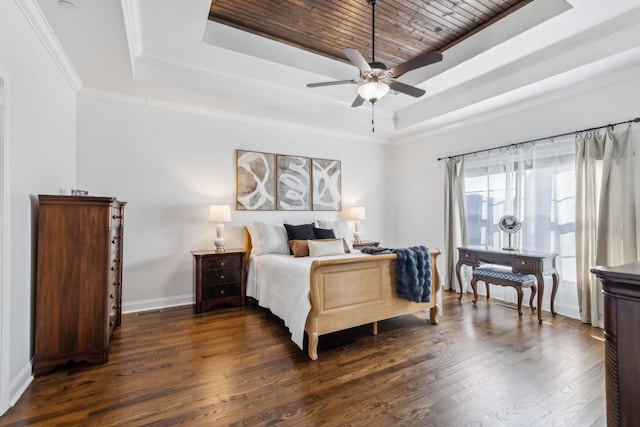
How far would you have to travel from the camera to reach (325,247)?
3.90 metres

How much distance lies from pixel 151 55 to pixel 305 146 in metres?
2.39

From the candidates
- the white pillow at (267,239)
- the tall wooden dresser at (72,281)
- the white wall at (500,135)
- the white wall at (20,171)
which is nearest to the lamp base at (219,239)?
the white pillow at (267,239)

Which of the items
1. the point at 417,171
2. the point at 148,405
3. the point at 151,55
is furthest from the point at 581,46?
the point at 148,405

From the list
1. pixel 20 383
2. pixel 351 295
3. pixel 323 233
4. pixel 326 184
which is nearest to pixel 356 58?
pixel 351 295

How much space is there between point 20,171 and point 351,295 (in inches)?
105

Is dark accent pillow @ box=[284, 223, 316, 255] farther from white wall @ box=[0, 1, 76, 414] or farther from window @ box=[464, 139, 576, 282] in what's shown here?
white wall @ box=[0, 1, 76, 414]

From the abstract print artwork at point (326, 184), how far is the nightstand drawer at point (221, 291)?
181cm

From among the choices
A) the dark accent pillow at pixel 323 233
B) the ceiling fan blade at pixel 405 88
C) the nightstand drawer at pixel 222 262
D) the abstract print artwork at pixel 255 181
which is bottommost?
the nightstand drawer at pixel 222 262

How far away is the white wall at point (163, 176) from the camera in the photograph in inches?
139

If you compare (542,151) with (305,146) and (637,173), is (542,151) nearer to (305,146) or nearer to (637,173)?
(637,173)

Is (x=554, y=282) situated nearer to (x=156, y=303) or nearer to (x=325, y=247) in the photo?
(x=325, y=247)

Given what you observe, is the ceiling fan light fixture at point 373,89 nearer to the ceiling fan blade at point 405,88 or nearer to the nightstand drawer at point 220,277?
the ceiling fan blade at point 405,88

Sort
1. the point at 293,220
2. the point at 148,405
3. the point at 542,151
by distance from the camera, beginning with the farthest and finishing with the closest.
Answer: the point at 293,220 < the point at 542,151 < the point at 148,405

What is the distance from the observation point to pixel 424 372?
2.27 m
